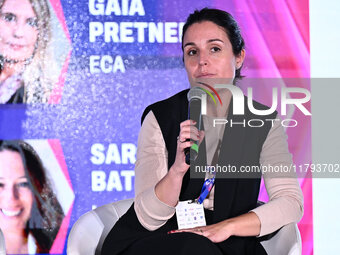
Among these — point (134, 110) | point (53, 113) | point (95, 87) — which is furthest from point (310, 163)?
point (53, 113)

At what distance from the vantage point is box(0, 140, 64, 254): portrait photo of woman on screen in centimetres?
301

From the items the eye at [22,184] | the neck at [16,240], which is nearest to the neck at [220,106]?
the eye at [22,184]

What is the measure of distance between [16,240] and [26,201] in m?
0.23

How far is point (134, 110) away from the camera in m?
3.08

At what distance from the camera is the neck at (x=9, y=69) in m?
3.01

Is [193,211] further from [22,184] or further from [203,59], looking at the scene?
[22,184]

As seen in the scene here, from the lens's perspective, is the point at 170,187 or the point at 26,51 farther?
the point at 26,51

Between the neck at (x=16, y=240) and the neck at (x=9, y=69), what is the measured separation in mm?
856

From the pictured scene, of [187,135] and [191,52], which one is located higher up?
[191,52]

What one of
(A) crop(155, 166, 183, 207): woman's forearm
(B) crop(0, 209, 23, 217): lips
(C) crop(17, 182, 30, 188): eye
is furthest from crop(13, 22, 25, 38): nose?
(A) crop(155, 166, 183, 207): woman's forearm

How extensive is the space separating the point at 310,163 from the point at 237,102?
117cm

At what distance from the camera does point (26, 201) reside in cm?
301

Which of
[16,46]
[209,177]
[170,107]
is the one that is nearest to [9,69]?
[16,46]

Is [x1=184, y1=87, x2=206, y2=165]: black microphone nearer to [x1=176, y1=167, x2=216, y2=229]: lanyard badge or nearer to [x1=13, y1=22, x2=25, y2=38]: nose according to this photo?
[x1=176, y1=167, x2=216, y2=229]: lanyard badge
